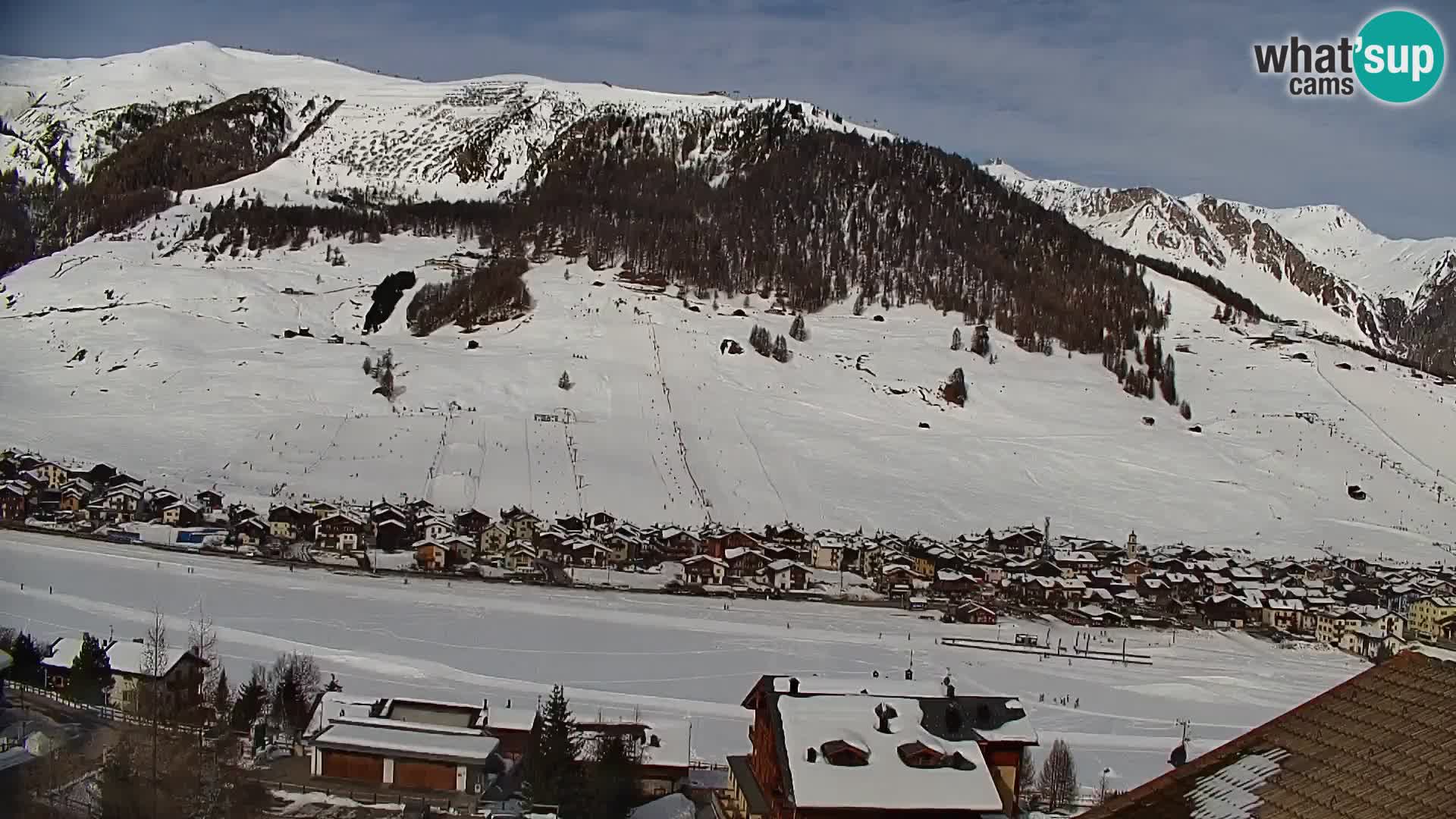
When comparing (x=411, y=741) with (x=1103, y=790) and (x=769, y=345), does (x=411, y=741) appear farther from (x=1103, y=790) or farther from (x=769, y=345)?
(x=769, y=345)

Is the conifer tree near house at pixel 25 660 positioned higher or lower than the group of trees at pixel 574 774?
higher

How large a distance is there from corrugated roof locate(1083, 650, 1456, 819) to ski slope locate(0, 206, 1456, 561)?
67.2ft

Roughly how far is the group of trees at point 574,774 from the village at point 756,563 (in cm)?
934

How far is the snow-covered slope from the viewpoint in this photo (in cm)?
5775

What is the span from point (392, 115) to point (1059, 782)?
68.2m

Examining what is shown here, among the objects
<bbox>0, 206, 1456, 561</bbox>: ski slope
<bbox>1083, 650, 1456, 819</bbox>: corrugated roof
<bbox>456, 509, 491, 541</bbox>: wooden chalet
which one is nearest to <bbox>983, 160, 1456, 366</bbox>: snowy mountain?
<bbox>0, 206, 1456, 561</bbox>: ski slope

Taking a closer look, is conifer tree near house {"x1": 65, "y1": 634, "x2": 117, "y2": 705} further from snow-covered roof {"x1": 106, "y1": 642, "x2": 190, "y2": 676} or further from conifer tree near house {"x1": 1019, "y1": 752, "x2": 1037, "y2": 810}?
conifer tree near house {"x1": 1019, "y1": 752, "x2": 1037, "y2": 810}

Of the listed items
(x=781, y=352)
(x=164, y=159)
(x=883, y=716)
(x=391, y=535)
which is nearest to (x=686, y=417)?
(x=781, y=352)

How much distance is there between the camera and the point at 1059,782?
9070 millimetres

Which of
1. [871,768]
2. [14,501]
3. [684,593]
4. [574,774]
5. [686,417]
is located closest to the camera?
[871,768]

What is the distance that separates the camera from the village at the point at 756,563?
18.0 meters

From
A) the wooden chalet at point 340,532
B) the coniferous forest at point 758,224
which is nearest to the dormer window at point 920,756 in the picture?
the wooden chalet at point 340,532

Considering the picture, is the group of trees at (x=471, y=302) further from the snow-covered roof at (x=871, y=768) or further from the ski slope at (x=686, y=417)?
the snow-covered roof at (x=871, y=768)

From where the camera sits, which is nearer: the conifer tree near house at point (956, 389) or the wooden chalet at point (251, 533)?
the wooden chalet at point (251, 533)
